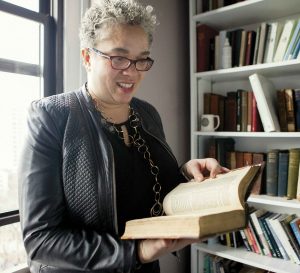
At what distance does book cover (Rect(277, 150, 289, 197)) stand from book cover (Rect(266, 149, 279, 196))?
20mm

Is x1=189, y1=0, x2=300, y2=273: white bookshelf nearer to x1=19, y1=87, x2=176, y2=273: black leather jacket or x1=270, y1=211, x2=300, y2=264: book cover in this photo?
x1=270, y1=211, x2=300, y2=264: book cover

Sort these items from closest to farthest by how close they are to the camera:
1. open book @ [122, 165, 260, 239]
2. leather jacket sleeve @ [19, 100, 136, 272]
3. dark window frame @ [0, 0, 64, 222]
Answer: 1. open book @ [122, 165, 260, 239]
2. leather jacket sleeve @ [19, 100, 136, 272]
3. dark window frame @ [0, 0, 64, 222]

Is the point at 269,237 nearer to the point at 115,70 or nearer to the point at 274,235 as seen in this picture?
the point at 274,235

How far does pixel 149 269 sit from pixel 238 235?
1.02 meters

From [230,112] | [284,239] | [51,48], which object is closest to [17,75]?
[51,48]

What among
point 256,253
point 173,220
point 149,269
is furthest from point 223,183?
point 256,253

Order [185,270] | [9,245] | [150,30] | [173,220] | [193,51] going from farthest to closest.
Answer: [185,270]
[193,51]
[9,245]
[150,30]
[173,220]

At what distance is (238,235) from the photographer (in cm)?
179

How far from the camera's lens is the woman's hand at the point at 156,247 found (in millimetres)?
Result: 638

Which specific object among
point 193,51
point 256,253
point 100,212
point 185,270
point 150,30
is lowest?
point 185,270

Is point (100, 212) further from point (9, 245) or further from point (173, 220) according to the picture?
point (9, 245)

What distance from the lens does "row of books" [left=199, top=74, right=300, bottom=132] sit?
1568 mm

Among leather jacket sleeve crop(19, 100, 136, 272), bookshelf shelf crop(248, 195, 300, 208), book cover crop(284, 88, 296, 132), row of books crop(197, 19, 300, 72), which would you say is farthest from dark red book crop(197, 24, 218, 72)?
leather jacket sleeve crop(19, 100, 136, 272)

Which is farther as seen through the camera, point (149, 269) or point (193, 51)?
point (193, 51)
